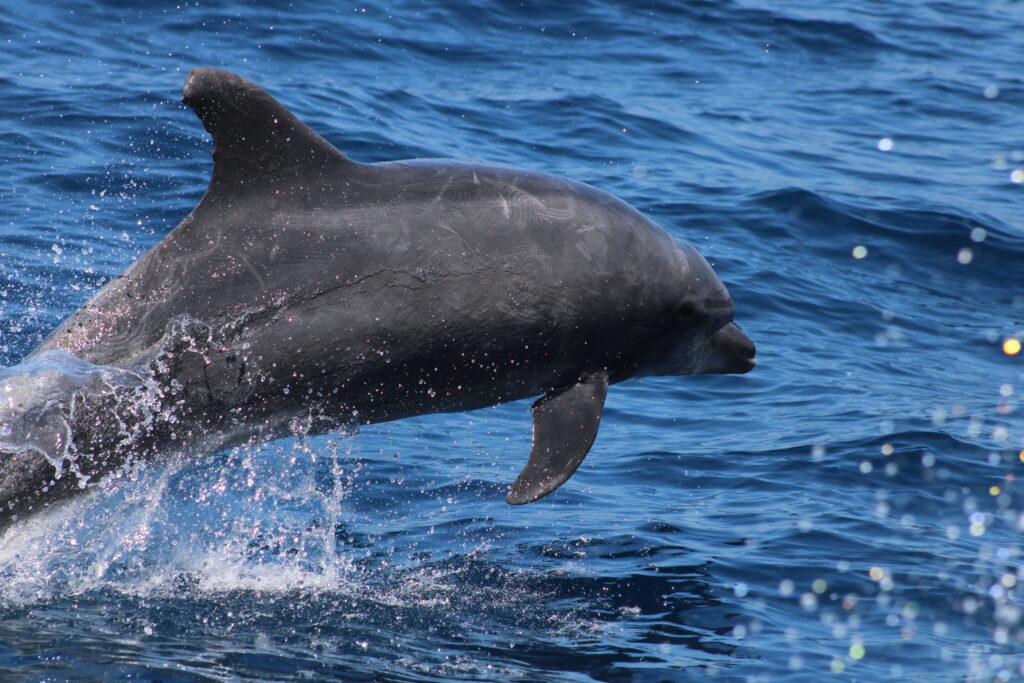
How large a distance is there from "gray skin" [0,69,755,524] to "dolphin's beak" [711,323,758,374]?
1.32 m

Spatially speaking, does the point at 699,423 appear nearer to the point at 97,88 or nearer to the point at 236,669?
the point at 236,669

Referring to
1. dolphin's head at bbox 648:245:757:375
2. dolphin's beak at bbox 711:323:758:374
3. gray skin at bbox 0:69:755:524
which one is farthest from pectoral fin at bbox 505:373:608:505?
dolphin's beak at bbox 711:323:758:374

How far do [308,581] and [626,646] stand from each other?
6.86 ft

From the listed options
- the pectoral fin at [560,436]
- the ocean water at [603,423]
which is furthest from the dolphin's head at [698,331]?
the ocean water at [603,423]

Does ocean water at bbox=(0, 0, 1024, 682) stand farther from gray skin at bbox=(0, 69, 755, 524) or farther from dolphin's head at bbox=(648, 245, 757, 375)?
dolphin's head at bbox=(648, 245, 757, 375)

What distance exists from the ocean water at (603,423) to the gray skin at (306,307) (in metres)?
0.62

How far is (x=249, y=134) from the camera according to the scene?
6.98 meters

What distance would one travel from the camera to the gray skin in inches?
278

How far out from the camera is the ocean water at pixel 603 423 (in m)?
7.63

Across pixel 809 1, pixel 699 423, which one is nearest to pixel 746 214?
pixel 699 423

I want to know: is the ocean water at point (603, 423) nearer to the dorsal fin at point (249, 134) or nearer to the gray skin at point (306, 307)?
the gray skin at point (306, 307)

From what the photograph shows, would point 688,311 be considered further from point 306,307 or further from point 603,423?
point 603,423

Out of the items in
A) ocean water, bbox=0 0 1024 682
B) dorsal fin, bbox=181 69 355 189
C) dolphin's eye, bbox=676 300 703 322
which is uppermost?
dorsal fin, bbox=181 69 355 189

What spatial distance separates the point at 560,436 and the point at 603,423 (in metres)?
4.37
